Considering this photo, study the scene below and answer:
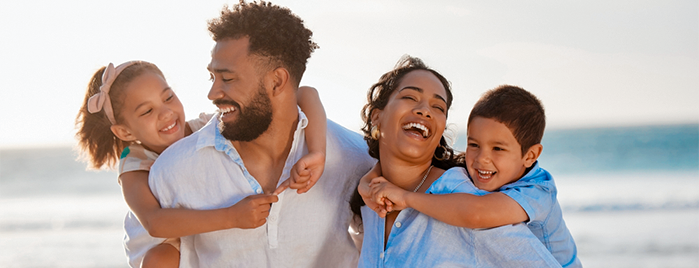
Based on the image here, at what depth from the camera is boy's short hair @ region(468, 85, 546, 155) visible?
250 cm

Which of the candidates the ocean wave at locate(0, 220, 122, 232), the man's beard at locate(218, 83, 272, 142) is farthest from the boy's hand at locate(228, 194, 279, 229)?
the ocean wave at locate(0, 220, 122, 232)

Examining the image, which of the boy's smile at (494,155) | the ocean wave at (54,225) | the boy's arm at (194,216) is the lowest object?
the ocean wave at (54,225)

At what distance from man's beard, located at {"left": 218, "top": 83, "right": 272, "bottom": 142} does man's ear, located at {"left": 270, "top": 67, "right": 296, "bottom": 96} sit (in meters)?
0.08

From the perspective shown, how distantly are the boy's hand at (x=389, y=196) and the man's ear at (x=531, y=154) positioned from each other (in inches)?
22.5

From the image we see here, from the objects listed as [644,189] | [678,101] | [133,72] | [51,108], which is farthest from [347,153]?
[678,101]

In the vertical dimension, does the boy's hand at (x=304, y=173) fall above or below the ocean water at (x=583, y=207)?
above

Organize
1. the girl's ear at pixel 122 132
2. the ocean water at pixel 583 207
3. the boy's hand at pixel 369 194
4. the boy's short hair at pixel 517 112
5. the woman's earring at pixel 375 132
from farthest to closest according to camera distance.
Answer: the ocean water at pixel 583 207, the girl's ear at pixel 122 132, the woman's earring at pixel 375 132, the boy's hand at pixel 369 194, the boy's short hair at pixel 517 112

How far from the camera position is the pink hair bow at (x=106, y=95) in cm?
341

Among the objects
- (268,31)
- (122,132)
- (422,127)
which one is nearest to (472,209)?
(422,127)

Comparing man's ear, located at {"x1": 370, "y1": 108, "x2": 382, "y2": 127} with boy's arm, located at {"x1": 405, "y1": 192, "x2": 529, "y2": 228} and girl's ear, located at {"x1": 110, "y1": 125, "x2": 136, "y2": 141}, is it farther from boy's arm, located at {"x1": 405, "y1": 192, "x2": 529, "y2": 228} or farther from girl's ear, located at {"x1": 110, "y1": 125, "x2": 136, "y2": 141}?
girl's ear, located at {"x1": 110, "y1": 125, "x2": 136, "y2": 141}

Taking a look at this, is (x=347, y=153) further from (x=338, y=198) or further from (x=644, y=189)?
(x=644, y=189)

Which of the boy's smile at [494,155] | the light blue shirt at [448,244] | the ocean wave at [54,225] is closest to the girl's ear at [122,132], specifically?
the light blue shirt at [448,244]

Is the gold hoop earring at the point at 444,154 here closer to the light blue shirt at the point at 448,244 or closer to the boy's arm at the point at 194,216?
the light blue shirt at the point at 448,244

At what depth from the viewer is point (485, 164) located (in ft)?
8.34
